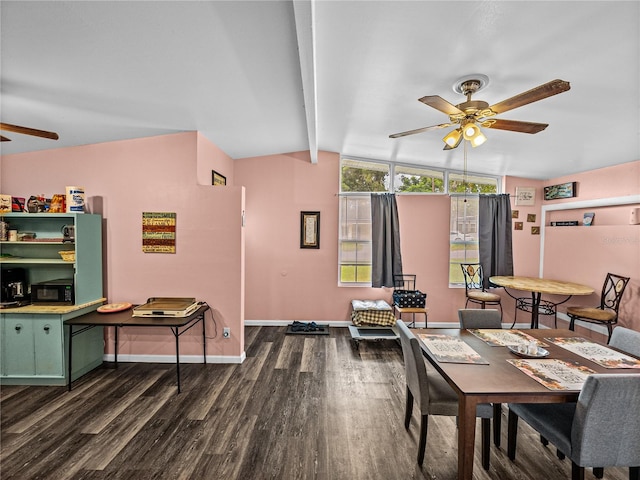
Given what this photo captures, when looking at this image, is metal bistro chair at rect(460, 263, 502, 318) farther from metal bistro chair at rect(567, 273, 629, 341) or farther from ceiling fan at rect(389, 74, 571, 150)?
ceiling fan at rect(389, 74, 571, 150)

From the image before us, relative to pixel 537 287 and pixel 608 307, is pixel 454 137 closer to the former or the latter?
pixel 537 287

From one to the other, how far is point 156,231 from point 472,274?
184 inches

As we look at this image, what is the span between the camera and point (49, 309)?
2961 mm

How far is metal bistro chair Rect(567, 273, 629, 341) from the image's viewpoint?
3.59 m

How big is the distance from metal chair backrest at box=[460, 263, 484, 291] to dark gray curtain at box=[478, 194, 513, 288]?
4.6 inches

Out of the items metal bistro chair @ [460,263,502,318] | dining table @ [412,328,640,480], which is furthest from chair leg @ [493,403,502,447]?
metal bistro chair @ [460,263,502,318]

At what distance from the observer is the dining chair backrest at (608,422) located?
1.51 m

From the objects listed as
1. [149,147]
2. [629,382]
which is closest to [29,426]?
[149,147]

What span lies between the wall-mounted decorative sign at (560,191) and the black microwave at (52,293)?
6454 millimetres

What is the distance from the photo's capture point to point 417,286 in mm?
5082

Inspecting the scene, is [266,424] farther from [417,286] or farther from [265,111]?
[417,286]

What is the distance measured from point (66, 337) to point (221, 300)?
4.91 ft

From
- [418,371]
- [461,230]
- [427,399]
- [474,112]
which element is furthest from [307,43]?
[461,230]

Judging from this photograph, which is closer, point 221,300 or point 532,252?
point 221,300
